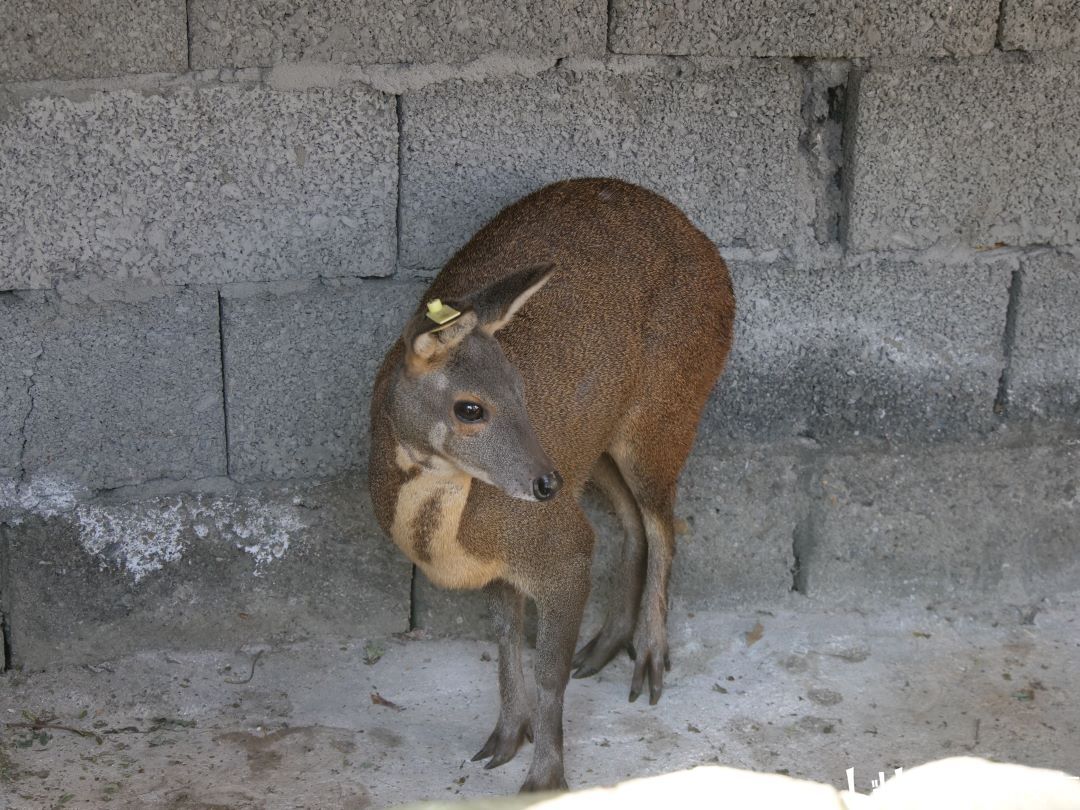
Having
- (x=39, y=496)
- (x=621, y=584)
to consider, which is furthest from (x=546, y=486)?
(x=39, y=496)

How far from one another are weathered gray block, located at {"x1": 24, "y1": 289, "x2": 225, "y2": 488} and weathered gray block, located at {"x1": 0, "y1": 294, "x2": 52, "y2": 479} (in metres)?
0.02

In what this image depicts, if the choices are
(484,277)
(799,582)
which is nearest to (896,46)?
(484,277)

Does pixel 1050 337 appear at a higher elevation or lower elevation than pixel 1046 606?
higher

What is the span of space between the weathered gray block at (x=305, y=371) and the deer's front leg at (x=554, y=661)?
2.99 feet

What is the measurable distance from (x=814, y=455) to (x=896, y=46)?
1.35m

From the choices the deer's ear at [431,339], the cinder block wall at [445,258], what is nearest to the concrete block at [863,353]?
the cinder block wall at [445,258]

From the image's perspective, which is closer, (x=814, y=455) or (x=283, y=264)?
(x=283, y=264)

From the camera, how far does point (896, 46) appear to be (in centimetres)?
411

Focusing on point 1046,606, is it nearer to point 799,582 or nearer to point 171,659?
point 799,582

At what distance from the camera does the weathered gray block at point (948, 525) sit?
455 centimetres

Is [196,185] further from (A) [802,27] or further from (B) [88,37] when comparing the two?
(A) [802,27]

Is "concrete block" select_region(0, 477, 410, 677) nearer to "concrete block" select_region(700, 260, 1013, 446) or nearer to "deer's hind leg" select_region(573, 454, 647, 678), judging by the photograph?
"deer's hind leg" select_region(573, 454, 647, 678)

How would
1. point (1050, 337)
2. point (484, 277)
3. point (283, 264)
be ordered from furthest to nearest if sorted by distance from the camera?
1. point (1050, 337)
2. point (283, 264)
3. point (484, 277)

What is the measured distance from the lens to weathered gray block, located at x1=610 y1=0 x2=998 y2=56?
13.1 feet
